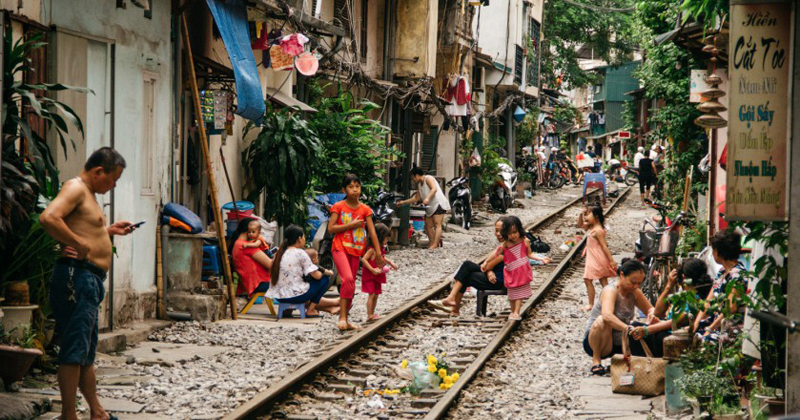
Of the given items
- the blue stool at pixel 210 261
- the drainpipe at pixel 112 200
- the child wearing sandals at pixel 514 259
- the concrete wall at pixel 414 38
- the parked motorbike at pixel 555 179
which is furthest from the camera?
the parked motorbike at pixel 555 179

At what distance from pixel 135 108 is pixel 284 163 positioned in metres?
3.69

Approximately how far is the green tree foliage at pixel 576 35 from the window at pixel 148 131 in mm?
35447

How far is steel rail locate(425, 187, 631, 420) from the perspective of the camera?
25.8ft

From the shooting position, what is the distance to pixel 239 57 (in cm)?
1252

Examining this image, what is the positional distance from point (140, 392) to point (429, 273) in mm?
9648

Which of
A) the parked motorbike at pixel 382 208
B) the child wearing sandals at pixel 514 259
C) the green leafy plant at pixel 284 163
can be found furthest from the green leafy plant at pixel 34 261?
the parked motorbike at pixel 382 208

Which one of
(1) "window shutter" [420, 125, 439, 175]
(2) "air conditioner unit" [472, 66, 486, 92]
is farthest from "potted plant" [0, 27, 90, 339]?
(2) "air conditioner unit" [472, 66, 486, 92]

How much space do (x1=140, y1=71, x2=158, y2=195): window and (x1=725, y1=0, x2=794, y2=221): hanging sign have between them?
7.00 m

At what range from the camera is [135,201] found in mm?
10961

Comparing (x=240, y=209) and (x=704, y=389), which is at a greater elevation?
(x=240, y=209)

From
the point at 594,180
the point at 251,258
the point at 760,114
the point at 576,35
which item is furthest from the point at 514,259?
the point at 576,35

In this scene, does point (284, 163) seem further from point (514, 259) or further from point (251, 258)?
point (514, 259)

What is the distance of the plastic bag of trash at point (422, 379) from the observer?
8719 millimetres

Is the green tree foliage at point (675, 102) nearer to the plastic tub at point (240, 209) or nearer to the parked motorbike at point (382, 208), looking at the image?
the parked motorbike at point (382, 208)
